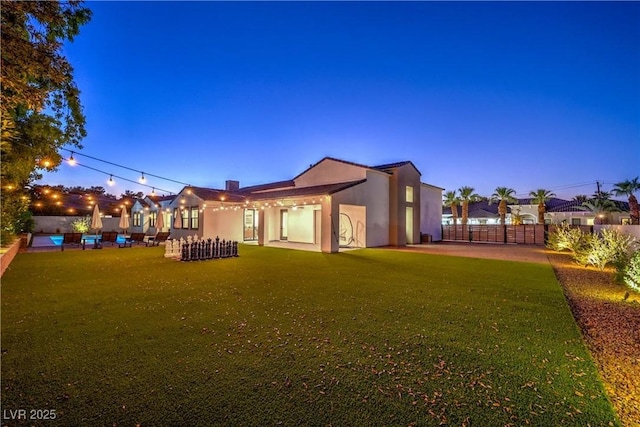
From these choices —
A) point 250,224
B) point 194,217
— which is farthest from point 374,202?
point 194,217

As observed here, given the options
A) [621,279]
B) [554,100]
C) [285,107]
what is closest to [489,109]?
[554,100]

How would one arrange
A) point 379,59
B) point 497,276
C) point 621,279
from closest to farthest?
point 621,279, point 497,276, point 379,59

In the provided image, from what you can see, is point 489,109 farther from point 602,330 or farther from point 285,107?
point 602,330

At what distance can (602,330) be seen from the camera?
4.76 metres

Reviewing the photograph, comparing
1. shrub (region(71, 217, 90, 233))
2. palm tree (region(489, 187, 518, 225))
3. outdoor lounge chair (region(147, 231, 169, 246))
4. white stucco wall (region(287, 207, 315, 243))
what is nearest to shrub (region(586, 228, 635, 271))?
white stucco wall (region(287, 207, 315, 243))

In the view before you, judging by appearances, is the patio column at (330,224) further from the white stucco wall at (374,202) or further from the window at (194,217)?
the window at (194,217)

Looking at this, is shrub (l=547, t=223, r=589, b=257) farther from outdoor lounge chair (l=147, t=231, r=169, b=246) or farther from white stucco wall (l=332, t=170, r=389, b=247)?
outdoor lounge chair (l=147, t=231, r=169, b=246)

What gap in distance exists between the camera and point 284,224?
71.3 ft

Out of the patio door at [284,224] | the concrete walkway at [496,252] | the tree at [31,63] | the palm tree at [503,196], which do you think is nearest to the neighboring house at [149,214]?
the patio door at [284,224]

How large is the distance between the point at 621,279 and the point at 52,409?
12.4 metres

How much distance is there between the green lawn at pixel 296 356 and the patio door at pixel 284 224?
14.0m

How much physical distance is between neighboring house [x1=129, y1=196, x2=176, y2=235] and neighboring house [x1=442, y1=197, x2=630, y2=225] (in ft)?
103

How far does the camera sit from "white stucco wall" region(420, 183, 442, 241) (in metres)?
23.2

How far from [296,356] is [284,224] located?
18.3m
